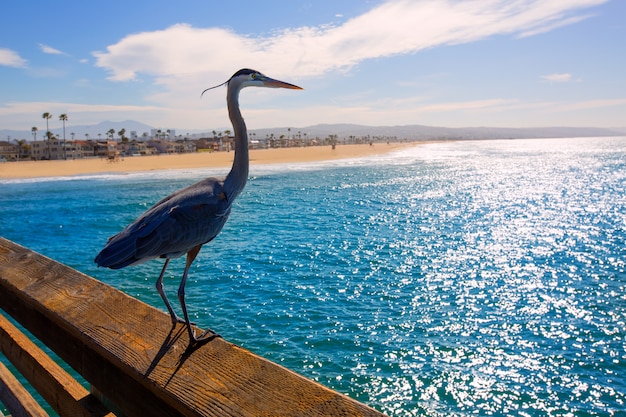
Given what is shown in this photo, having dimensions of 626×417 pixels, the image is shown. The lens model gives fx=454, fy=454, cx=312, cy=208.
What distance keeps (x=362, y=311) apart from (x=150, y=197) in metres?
29.1

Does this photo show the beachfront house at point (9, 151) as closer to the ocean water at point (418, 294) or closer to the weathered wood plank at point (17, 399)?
the ocean water at point (418, 294)

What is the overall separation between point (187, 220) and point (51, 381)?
3.76 ft

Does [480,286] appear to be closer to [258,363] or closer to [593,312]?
[593,312]

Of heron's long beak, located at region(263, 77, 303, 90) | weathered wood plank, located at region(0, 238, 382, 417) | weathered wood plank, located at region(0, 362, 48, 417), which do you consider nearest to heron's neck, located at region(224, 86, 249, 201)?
heron's long beak, located at region(263, 77, 303, 90)

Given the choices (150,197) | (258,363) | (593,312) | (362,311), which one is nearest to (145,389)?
(258,363)

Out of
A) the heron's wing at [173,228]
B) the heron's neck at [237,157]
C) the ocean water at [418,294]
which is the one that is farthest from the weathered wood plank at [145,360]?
the ocean water at [418,294]

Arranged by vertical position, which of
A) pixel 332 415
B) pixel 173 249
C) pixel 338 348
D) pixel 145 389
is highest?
pixel 173 249

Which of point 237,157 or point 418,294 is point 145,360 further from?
point 418,294

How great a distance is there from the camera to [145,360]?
182 centimetres

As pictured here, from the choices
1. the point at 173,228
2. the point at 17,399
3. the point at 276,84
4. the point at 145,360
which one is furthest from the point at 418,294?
the point at 145,360

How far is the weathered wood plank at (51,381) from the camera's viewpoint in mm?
2045

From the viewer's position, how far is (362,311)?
1184cm

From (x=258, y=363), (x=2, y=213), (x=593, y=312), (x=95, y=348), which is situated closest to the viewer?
(x=258, y=363)

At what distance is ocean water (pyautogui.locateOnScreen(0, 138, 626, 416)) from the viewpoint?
28.2ft
